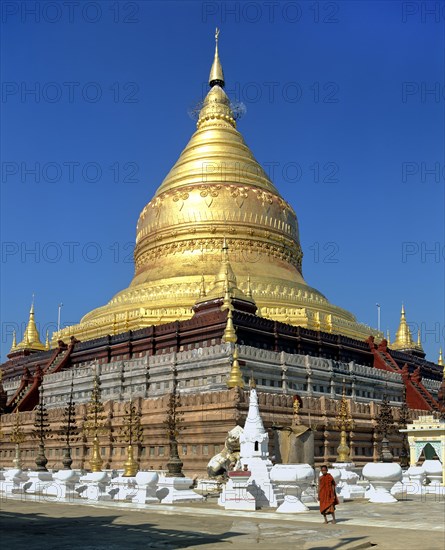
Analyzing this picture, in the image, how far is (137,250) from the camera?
6681 centimetres

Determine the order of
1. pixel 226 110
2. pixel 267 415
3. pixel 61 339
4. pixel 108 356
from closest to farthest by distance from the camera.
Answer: pixel 267 415, pixel 108 356, pixel 61 339, pixel 226 110

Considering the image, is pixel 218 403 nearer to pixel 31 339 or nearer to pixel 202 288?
pixel 202 288

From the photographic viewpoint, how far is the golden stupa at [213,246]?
53781 mm

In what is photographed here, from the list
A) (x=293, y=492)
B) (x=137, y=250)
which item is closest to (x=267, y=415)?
(x=293, y=492)

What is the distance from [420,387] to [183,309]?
60.2ft

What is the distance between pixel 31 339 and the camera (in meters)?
65.0

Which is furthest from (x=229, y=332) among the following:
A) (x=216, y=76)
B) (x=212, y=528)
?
(x=216, y=76)

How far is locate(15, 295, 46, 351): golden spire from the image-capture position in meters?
64.0

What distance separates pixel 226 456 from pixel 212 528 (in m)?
14.7

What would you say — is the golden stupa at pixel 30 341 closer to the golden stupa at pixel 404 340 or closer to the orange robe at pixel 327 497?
the golden stupa at pixel 404 340

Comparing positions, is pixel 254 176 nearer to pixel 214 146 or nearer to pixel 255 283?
pixel 214 146

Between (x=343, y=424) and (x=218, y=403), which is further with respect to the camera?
(x=218, y=403)

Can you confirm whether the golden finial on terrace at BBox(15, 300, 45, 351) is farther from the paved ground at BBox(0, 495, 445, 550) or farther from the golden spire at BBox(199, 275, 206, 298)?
the paved ground at BBox(0, 495, 445, 550)

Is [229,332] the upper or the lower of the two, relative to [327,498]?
upper
